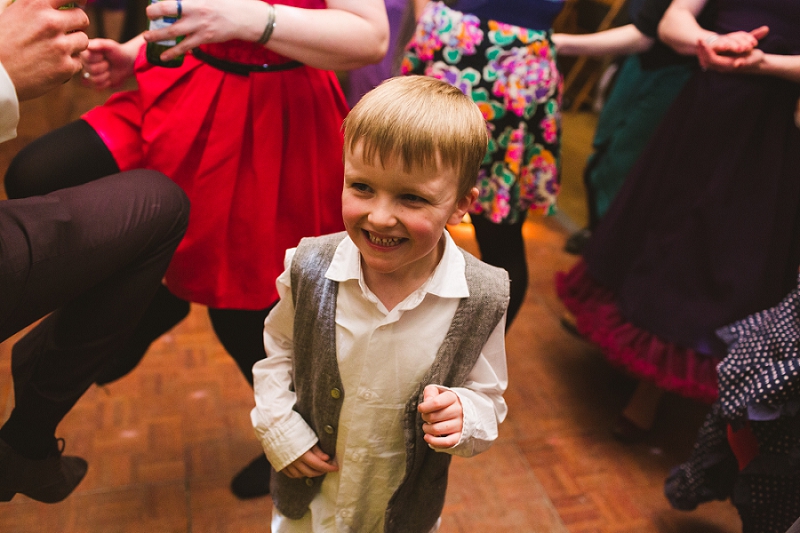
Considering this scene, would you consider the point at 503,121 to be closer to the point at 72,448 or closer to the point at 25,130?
the point at 72,448

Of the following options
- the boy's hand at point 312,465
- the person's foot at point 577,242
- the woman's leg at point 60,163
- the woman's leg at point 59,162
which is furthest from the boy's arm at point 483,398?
the person's foot at point 577,242

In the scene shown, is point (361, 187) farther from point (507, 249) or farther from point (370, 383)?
point (507, 249)

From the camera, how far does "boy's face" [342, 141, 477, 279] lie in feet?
2.85

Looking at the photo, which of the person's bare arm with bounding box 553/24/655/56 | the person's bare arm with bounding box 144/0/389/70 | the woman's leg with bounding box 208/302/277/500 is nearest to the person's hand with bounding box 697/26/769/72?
the person's bare arm with bounding box 553/24/655/56

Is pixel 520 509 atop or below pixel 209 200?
below

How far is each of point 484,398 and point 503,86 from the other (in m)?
0.88

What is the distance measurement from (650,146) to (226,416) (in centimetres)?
140

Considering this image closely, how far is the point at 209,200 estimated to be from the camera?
129cm

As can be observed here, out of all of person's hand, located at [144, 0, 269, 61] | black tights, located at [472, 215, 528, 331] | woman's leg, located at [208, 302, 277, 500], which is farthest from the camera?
black tights, located at [472, 215, 528, 331]

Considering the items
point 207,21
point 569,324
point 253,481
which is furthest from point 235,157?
point 569,324

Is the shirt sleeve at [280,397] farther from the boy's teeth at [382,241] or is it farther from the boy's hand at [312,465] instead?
the boy's teeth at [382,241]

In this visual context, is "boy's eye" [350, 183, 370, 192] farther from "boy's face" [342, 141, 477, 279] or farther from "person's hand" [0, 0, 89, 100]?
"person's hand" [0, 0, 89, 100]

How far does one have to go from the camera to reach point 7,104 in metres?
0.90

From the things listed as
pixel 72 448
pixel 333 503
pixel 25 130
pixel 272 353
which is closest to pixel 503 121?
pixel 272 353
